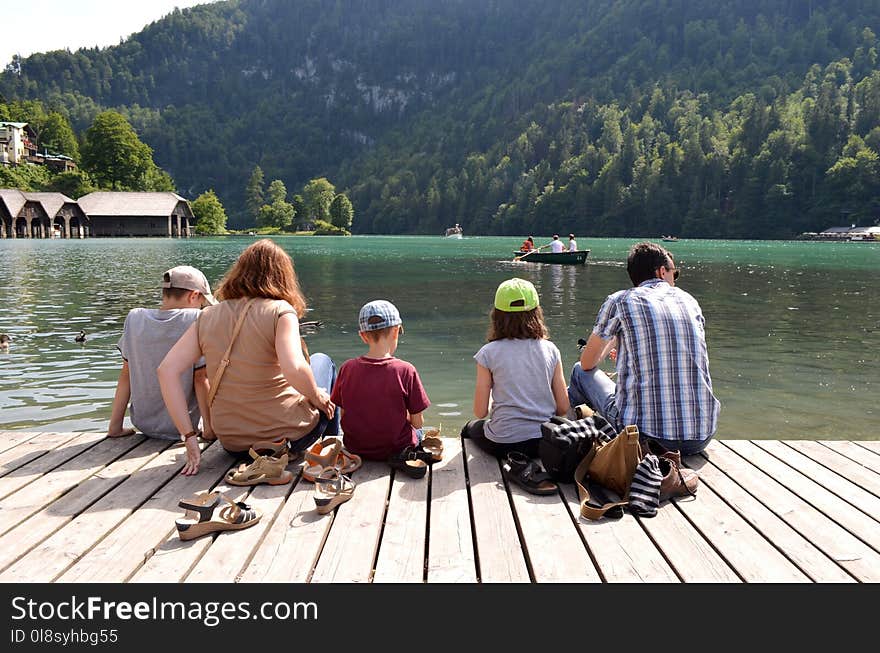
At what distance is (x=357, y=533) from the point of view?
3754 millimetres

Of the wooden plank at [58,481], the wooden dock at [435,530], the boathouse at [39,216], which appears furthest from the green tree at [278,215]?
the wooden dock at [435,530]

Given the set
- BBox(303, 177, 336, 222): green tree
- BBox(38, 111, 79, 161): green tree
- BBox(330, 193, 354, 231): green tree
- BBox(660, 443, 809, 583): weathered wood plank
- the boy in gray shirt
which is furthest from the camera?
BBox(303, 177, 336, 222): green tree

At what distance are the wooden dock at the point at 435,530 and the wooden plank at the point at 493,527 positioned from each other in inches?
0.5

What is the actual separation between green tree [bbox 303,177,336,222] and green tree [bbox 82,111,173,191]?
41646 mm

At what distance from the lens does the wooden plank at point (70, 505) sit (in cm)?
359

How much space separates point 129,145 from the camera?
121m

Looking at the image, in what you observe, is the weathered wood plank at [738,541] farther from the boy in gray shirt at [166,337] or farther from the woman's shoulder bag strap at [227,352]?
the boy in gray shirt at [166,337]

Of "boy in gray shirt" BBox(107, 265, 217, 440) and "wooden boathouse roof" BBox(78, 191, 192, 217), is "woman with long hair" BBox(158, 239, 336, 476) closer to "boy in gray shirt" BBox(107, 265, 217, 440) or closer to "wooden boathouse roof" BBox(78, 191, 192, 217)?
"boy in gray shirt" BBox(107, 265, 217, 440)

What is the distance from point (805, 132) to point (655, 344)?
144 meters

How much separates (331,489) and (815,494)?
3165 mm

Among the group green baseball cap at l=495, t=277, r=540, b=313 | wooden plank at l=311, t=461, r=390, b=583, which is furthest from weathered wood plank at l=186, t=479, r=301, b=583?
green baseball cap at l=495, t=277, r=540, b=313

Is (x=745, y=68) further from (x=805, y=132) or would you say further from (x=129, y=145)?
(x=129, y=145)

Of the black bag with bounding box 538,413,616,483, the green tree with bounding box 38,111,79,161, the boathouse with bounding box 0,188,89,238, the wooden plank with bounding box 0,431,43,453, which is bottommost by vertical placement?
the wooden plank with bounding box 0,431,43,453

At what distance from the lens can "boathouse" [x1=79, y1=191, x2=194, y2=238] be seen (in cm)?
9912
